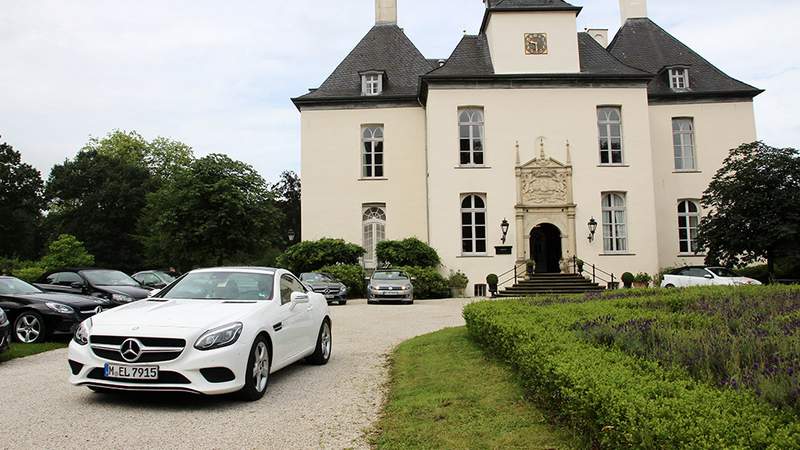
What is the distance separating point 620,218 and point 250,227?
19.4 m

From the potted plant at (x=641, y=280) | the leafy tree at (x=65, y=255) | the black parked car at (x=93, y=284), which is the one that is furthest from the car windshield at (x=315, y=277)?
the leafy tree at (x=65, y=255)

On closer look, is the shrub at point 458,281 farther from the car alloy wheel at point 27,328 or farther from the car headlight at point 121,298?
the car alloy wheel at point 27,328

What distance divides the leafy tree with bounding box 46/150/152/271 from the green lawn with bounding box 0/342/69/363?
43322 millimetres

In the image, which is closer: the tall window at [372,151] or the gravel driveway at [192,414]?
the gravel driveway at [192,414]

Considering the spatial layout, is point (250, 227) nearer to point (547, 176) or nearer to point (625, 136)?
point (547, 176)

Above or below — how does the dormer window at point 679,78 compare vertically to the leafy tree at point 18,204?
above

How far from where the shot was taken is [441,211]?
95.7ft

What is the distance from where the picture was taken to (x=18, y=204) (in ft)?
171

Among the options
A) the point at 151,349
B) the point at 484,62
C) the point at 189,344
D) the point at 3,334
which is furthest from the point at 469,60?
the point at 151,349

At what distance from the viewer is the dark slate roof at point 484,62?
2955 cm

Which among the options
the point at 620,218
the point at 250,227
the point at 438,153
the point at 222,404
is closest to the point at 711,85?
the point at 620,218

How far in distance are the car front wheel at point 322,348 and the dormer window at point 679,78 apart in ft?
95.1

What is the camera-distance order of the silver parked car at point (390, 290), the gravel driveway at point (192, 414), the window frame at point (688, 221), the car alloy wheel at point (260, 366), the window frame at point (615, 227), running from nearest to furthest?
the gravel driveway at point (192, 414), the car alloy wheel at point (260, 366), the silver parked car at point (390, 290), the window frame at point (615, 227), the window frame at point (688, 221)

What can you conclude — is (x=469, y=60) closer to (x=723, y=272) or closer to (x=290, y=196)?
(x=723, y=272)
